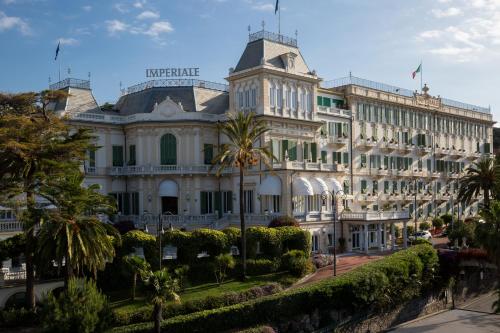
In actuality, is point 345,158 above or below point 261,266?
above

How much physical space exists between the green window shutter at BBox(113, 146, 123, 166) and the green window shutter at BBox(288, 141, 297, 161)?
19.0m

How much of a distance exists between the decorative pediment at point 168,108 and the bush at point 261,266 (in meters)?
21.9

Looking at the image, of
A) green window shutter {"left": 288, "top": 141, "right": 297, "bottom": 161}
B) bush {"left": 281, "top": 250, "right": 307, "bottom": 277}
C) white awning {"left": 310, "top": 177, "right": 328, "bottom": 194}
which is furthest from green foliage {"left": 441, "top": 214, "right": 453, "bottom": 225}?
bush {"left": 281, "top": 250, "right": 307, "bottom": 277}

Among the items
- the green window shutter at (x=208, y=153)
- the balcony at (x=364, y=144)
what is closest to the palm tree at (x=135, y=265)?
the green window shutter at (x=208, y=153)

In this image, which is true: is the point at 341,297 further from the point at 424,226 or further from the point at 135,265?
the point at 424,226

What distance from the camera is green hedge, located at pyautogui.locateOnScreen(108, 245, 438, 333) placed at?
34.2 meters

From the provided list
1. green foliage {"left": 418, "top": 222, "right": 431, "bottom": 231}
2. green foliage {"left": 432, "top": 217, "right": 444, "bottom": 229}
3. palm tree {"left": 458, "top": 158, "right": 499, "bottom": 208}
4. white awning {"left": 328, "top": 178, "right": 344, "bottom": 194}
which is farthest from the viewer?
green foliage {"left": 432, "top": 217, "right": 444, "bottom": 229}

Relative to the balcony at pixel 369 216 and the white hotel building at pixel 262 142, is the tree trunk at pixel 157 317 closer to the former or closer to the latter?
the white hotel building at pixel 262 142

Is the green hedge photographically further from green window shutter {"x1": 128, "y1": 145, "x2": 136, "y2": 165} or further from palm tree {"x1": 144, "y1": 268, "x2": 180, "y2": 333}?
green window shutter {"x1": 128, "y1": 145, "x2": 136, "y2": 165}

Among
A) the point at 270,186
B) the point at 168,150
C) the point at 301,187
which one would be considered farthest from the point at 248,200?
the point at 168,150

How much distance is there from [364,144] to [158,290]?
147ft

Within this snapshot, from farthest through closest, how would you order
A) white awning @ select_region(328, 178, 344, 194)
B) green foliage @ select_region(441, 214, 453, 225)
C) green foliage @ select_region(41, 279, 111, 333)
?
green foliage @ select_region(441, 214, 453, 225), white awning @ select_region(328, 178, 344, 194), green foliage @ select_region(41, 279, 111, 333)

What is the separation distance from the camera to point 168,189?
59.3 metres

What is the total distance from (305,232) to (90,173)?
24.9 meters
